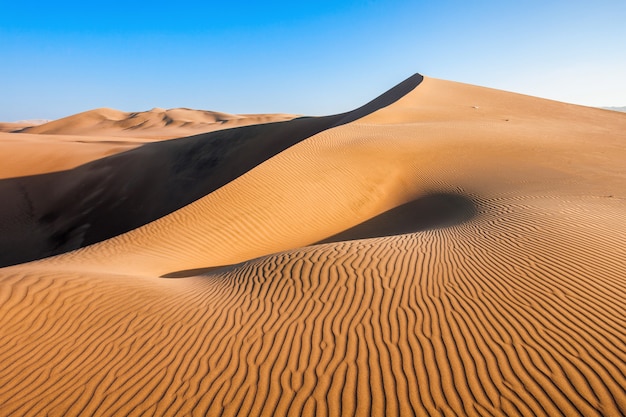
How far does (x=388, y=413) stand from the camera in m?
2.89

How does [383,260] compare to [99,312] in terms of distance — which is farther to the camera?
[383,260]

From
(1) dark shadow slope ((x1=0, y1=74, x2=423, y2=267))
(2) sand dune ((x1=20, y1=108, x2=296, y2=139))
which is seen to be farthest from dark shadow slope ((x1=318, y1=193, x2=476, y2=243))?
(2) sand dune ((x1=20, y1=108, x2=296, y2=139))

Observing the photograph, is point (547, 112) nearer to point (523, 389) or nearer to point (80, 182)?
point (523, 389)

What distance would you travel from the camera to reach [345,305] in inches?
182

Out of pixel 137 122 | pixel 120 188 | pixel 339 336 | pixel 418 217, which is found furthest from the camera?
pixel 137 122

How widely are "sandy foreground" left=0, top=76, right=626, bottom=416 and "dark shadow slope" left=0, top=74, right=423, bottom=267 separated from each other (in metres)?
7.97

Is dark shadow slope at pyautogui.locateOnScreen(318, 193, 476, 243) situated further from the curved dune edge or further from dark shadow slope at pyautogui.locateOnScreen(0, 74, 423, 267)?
dark shadow slope at pyautogui.locateOnScreen(0, 74, 423, 267)

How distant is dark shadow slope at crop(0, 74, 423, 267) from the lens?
53.6 ft

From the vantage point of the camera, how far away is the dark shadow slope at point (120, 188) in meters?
16.3

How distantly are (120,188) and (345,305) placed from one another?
19.0 meters

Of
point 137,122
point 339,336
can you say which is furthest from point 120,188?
point 137,122

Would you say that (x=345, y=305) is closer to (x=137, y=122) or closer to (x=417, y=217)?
(x=417, y=217)

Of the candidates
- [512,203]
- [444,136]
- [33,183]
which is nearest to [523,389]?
[512,203]

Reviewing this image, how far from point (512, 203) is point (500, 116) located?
16560 mm
